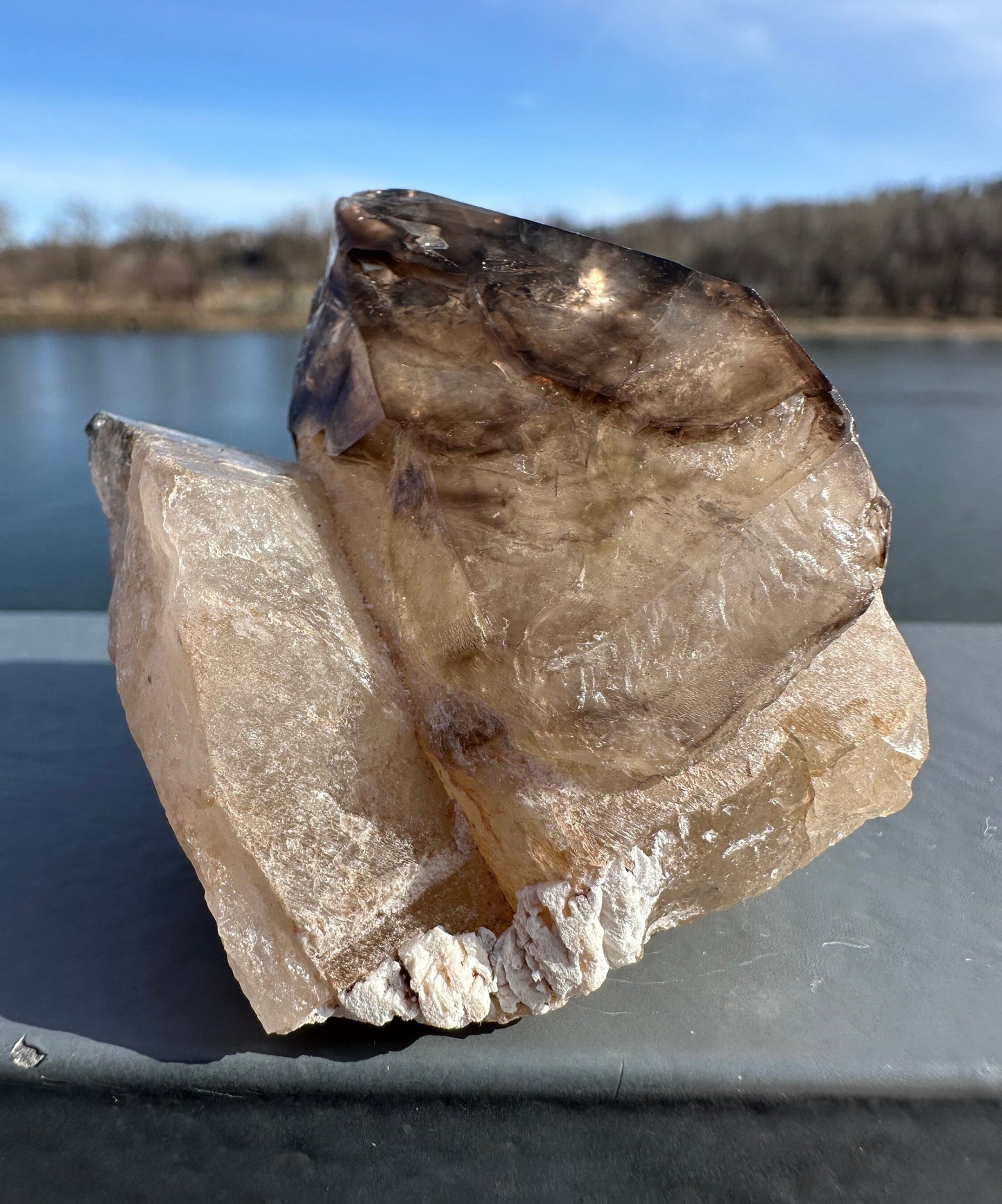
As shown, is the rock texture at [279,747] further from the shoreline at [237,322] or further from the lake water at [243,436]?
the shoreline at [237,322]

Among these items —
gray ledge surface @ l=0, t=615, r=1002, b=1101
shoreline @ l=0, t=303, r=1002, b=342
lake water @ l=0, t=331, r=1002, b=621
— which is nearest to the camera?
gray ledge surface @ l=0, t=615, r=1002, b=1101

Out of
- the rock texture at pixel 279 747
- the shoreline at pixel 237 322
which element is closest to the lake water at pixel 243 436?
the rock texture at pixel 279 747

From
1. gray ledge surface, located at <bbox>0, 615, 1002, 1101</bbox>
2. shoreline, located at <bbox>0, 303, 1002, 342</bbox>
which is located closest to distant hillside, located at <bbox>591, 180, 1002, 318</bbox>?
shoreline, located at <bbox>0, 303, 1002, 342</bbox>

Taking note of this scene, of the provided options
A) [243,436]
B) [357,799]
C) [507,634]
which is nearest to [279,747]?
[357,799]

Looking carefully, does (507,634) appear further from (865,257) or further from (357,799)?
(865,257)

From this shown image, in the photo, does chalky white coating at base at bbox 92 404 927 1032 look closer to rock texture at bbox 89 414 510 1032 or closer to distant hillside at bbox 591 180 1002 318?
rock texture at bbox 89 414 510 1032
